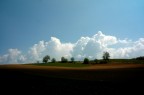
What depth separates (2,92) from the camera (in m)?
14.3

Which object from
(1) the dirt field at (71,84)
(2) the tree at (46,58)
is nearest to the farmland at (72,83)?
(1) the dirt field at (71,84)

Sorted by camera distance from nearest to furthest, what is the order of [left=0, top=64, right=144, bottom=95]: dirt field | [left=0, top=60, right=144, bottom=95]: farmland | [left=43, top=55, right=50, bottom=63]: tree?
[left=0, top=64, right=144, bottom=95]: dirt field < [left=0, top=60, right=144, bottom=95]: farmland < [left=43, top=55, right=50, bottom=63]: tree

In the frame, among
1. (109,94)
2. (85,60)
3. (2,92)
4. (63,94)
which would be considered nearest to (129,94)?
(109,94)

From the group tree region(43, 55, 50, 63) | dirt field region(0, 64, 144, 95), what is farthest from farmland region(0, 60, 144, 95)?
tree region(43, 55, 50, 63)

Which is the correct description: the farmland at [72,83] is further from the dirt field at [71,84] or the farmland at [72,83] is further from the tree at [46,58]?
the tree at [46,58]

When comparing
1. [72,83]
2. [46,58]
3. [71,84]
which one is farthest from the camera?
[46,58]

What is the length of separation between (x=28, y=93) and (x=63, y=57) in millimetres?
144774

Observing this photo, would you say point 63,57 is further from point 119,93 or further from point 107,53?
point 119,93

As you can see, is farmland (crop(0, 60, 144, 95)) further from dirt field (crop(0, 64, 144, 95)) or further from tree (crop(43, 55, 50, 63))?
tree (crop(43, 55, 50, 63))

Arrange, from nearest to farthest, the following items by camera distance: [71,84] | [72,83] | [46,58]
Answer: [71,84] < [72,83] < [46,58]

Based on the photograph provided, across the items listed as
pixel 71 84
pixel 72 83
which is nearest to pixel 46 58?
pixel 72 83

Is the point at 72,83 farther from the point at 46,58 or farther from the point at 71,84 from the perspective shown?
the point at 46,58

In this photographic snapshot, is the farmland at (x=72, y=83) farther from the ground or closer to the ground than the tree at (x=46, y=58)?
closer to the ground

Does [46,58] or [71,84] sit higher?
[46,58]
